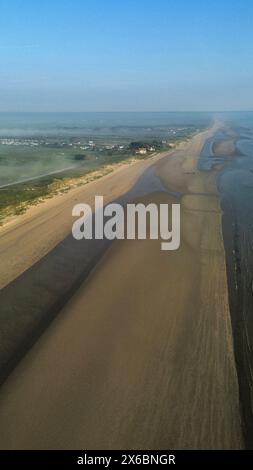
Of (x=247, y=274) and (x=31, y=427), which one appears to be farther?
(x=247, y=274)

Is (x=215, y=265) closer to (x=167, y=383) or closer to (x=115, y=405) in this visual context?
(x=167, y=383)

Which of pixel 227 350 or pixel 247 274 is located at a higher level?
pixel 247 274

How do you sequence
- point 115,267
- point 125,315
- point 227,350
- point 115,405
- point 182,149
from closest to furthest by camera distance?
point 115,405
point 227,350
point 125,315
point 115,267
point 182,149

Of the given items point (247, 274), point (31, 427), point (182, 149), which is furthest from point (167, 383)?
point (182, 149)

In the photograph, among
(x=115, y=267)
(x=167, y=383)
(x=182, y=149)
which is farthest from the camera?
(x=182, y=149)

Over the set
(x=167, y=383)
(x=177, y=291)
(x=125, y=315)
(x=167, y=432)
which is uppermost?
(x=177, y=291)

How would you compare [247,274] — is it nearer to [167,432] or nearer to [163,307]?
[163,307]
